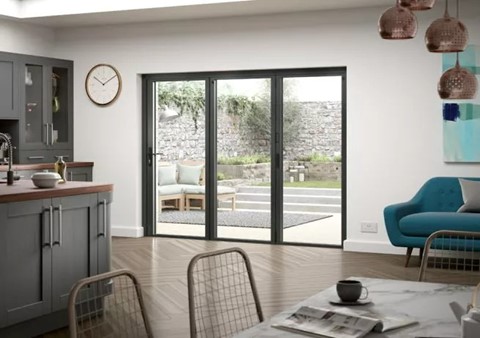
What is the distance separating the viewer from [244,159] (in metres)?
8.84

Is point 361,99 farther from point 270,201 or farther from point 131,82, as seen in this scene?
point 131,82

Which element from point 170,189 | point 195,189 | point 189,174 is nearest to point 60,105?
point 170,189

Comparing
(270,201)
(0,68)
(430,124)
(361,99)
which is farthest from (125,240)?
(430,124)

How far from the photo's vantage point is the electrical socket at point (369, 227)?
8.12 meters

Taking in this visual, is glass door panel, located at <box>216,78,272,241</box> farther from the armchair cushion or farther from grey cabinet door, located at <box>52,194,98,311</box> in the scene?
grey cabinet door, located at <box>52,194,98,311</box>

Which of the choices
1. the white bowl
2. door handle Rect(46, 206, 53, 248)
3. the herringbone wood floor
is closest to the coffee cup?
the herringbone wood floor

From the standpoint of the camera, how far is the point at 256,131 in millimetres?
8766

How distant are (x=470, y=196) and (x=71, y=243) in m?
4.16

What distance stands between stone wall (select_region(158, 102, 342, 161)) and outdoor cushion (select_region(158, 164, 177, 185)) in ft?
0.37

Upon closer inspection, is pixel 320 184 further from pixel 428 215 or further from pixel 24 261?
pixel 24 261

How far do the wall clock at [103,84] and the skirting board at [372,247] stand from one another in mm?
3381

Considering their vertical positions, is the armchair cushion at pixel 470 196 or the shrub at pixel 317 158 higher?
the shrub at pixel 317 158

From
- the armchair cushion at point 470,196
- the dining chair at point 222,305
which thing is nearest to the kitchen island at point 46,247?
the dining chair at point 222,305

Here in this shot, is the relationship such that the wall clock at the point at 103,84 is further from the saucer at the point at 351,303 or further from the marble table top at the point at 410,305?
the saucer at the point at 351,303
